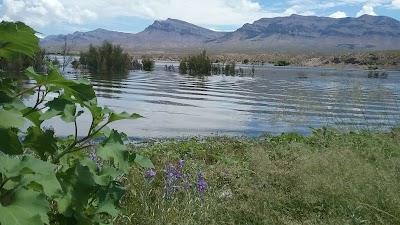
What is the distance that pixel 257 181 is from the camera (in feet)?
15.8

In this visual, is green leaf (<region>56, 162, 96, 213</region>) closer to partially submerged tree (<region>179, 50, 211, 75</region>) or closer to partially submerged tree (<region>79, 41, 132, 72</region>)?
partially submerged tree (<region>79, 41, 132, 72</region>)

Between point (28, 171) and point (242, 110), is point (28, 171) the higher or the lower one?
the higher one

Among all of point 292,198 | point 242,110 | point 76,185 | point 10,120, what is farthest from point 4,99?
point 242,110

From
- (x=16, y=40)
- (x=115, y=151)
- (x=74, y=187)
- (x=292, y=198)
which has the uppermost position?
(x=16, y=40)

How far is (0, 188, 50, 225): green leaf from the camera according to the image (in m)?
1.32

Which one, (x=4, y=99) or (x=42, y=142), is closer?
(x=4, y=99)

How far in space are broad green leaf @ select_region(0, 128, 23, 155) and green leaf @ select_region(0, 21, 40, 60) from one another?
11.1 inches

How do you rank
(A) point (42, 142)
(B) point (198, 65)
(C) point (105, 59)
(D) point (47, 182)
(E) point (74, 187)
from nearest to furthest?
(D) point (47, 182) → (E) point (74, 187) → (A) point (42, 142) → (C) point (105, 59) → (B) point (198, 65)

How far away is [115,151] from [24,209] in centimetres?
47

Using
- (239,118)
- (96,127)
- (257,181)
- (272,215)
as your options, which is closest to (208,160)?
(257,181)

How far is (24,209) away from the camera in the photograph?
4.50ft

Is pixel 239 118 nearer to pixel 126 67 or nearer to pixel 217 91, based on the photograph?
pixel 217 91

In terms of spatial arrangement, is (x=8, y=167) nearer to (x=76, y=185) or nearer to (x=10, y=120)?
(x=10, y=120)

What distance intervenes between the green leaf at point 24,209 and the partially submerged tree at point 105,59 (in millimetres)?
42668
